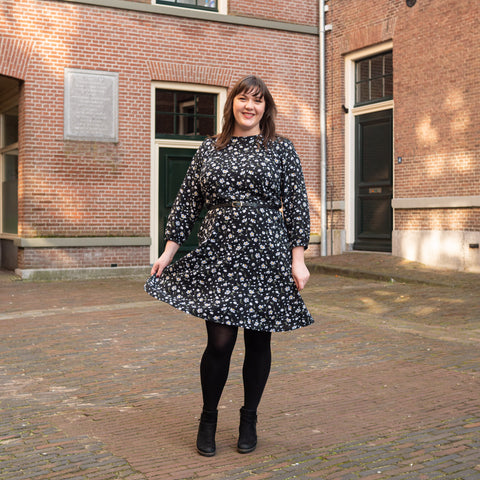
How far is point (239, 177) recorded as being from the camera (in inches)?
135

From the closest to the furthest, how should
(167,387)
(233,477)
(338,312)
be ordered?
(233,477) < (167,387) < (338,312)

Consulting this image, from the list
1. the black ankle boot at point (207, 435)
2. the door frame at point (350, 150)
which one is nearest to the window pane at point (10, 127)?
the door frame at point (350, 150)

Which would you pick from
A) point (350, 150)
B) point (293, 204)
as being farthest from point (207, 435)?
point (350, 150)

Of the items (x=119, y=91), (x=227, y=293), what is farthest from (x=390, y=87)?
(x=227, y=293)

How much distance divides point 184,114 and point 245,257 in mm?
10536

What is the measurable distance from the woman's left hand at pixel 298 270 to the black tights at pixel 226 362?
299mm

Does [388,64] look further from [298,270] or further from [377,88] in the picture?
[298,270]

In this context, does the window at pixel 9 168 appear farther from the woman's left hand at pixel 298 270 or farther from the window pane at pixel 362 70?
the woman's left hand at pixel 298 270

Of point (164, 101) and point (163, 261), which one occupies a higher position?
point (164, 101)

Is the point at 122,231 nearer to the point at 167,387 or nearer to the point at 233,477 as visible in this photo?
the point at 167,387

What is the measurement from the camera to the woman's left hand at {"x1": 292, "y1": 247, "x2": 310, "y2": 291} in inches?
135

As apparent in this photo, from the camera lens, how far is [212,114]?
45.2 ft

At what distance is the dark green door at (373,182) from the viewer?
13547 mm

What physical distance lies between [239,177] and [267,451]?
4.43 feet
